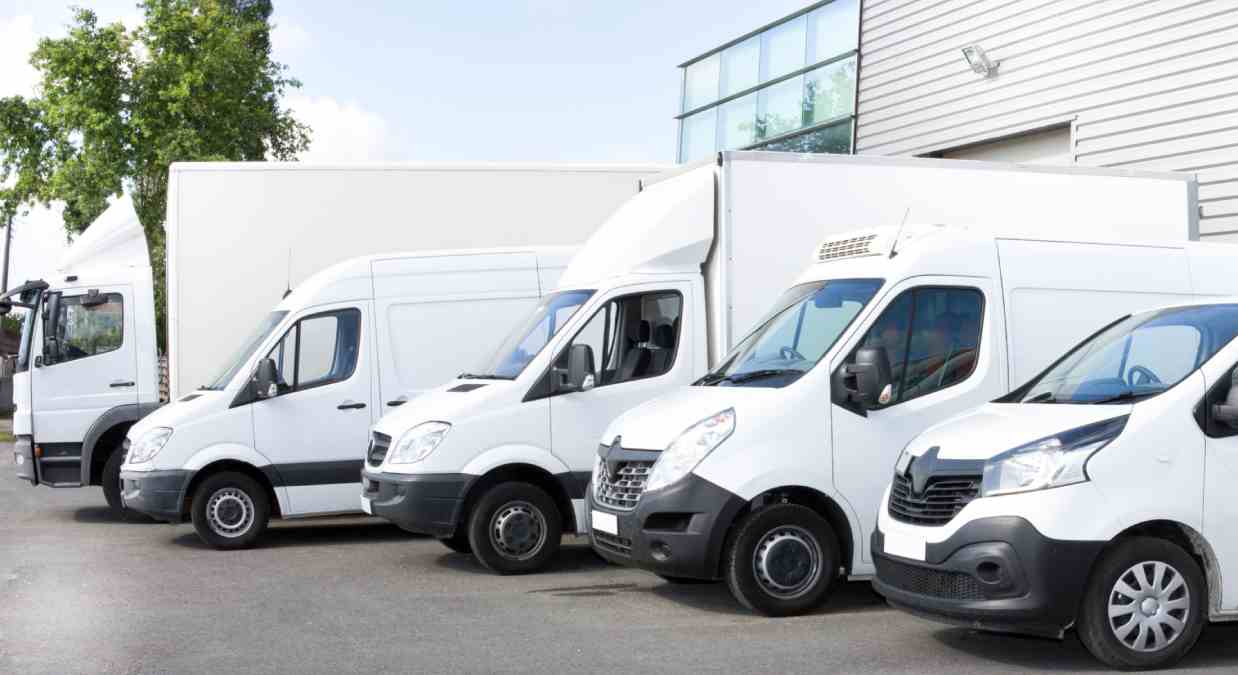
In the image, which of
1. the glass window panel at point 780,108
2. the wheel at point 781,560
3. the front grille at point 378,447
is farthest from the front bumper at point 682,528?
the glass window panel at point 780,108

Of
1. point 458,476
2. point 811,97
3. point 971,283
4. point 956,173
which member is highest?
point 811,97

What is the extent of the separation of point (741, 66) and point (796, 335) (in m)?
15.0

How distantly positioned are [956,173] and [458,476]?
14.1 ft

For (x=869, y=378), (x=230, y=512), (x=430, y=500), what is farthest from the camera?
(x=230, y=512)

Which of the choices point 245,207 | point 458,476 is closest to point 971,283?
point 458,476

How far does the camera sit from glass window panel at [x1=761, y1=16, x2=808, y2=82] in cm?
2161

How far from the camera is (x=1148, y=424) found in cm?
679

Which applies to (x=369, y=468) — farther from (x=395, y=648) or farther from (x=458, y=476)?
(x=395, y=648)

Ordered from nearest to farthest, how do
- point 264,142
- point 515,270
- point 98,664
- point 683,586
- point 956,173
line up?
point 98,664
point 683,586
point 956,173
point 515,270
point 264,142

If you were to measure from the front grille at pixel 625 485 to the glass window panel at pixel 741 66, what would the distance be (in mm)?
14681

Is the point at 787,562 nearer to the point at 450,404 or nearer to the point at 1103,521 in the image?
the point at 1103,521

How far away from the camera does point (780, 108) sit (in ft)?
73.0

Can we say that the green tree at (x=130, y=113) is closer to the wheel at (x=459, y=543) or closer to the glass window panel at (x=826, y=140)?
the glass window panel at (x=826, y=140)

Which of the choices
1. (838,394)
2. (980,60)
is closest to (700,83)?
(980,60)
